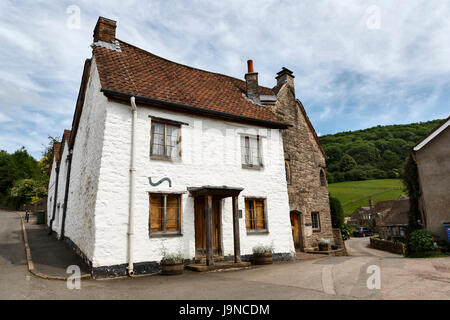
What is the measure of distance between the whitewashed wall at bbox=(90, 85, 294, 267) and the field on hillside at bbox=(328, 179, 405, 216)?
6327 cm

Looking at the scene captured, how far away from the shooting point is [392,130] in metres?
109

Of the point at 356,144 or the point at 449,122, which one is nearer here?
the point at 449,122

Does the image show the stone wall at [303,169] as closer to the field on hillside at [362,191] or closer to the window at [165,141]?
the window at [165,141]

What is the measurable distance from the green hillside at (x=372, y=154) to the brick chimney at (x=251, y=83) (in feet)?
275

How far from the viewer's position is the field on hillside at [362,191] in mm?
71688

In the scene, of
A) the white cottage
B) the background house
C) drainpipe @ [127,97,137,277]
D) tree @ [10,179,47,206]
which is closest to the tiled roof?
the white cottage

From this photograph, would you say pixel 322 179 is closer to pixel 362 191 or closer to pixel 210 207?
pixel 210 207

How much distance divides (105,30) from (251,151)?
8153 millimetres

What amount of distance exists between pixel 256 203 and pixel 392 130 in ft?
380

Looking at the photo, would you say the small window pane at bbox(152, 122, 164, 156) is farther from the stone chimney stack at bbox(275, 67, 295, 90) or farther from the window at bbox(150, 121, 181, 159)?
the stone chimney stack at bbox(275, 67, 295, 90)

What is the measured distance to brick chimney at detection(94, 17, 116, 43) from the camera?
39.6 ft

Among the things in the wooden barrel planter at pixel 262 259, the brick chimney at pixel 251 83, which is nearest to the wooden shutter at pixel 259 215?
the wooden barrel planter at pixel 262 259
